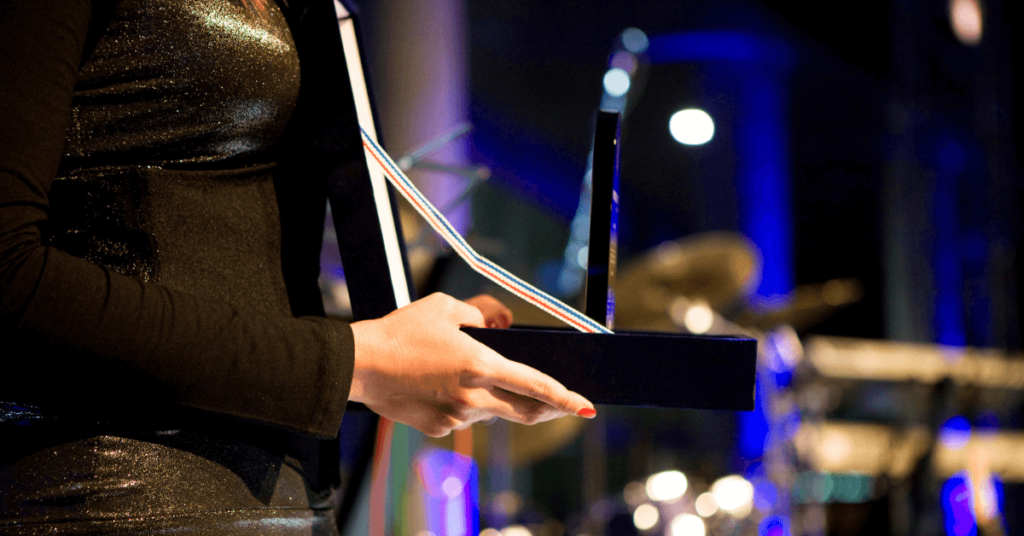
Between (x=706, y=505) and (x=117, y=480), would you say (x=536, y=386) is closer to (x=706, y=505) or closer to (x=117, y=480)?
(x=117, y=480)

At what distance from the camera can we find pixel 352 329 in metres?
0.48

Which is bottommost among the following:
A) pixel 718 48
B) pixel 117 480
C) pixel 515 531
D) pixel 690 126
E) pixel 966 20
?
pixel 515 531

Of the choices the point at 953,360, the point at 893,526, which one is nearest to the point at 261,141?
the point at 893,526

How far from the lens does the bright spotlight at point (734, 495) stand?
9.93 ft

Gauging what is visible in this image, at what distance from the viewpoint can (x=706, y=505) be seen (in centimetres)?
294

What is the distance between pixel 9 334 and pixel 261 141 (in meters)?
0.23

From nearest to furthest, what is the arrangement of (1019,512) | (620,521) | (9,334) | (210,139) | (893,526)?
(9,334), (210,139), (620,521), (893,526), (1019,512)

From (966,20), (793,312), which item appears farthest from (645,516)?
(966,20)

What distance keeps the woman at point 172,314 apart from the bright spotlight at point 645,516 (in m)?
2.47

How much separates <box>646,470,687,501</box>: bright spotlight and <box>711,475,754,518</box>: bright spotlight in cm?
18

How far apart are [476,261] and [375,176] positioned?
13cm

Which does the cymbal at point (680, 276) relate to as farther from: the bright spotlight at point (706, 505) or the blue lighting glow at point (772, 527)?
the blue lighting glow at point (772, 527)

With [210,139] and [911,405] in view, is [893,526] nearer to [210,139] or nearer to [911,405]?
[911,405]

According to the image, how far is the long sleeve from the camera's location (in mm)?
391
